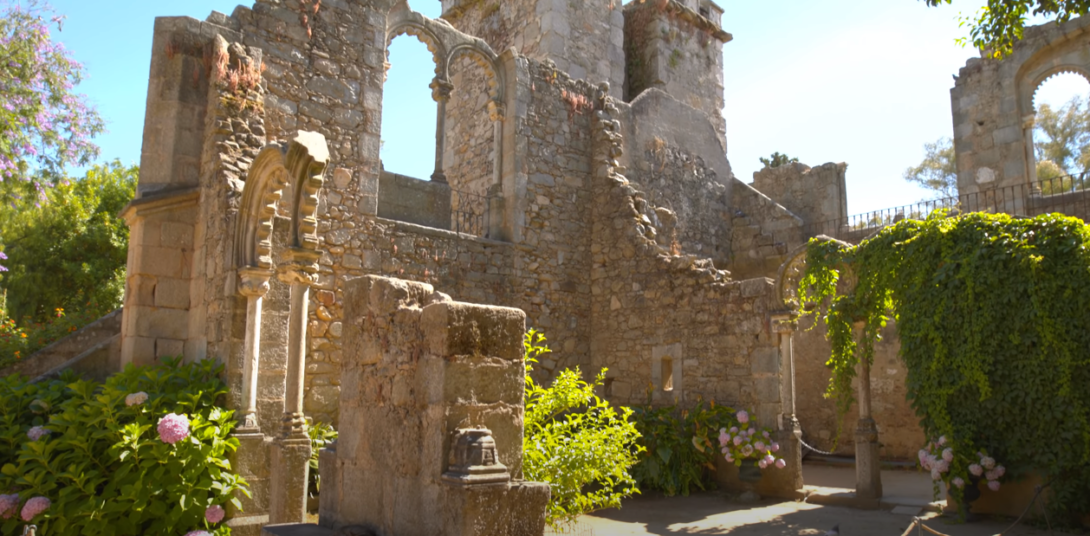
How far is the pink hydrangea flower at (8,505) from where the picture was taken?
507 cm

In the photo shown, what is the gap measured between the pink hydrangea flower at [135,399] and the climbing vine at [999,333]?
22.3 feet

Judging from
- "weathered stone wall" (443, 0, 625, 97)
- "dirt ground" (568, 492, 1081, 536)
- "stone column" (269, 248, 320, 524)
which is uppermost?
"weathered stone wall" (443, 0, 625, 97)

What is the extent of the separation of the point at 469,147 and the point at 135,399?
8.34 meters

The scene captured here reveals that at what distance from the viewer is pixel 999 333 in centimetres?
714

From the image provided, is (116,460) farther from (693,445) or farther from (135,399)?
(693,445)

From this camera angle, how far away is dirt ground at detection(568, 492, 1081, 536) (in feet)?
22.6

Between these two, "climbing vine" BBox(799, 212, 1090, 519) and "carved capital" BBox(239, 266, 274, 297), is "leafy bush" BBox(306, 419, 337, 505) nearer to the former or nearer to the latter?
"carved capital" BBox(239, 266, 274, 297)

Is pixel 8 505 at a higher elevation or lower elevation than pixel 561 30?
lower

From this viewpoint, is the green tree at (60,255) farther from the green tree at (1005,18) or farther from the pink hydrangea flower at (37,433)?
the green tree at (1005,18)

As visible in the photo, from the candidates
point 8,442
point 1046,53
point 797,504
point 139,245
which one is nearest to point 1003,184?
point 1046,53

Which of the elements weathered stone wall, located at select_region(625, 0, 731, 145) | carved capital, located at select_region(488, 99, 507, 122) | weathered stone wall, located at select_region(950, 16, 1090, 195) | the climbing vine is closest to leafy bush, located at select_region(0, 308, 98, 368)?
carved capital, located at select_region(488, 99, 507, 122)

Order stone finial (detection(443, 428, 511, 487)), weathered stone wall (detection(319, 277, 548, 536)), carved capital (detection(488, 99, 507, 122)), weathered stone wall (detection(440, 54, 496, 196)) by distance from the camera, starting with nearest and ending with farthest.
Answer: stone finial (detection(443, 428, 511, 487)) → weathered stone wall (detection(319, 277, 548, 536)) → carved capital (detection(488, 99, 507, 122)) → weathered stone wall (detection(440, 54, 496, 196))

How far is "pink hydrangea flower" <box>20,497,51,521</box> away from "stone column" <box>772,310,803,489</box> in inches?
289

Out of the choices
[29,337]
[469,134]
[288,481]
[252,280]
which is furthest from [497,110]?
[29,337]
